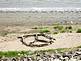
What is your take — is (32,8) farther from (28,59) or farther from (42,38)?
(28,59)

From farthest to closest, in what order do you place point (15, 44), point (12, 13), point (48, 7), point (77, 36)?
point (48, 7)
point (12, 13)
point (77, 36)
point (15, 44)

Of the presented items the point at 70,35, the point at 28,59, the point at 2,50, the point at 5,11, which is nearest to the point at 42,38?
the point at 70,35

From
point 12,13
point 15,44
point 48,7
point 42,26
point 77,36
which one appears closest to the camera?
point 15,44

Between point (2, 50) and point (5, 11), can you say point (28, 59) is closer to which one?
point (2, 50)

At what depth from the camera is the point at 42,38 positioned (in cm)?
1919

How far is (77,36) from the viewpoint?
63.9ft

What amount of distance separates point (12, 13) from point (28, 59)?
413 inches

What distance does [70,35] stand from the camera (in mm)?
19641

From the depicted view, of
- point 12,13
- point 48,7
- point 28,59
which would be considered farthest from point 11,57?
point 48,7

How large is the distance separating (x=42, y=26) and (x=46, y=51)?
5.59 meters

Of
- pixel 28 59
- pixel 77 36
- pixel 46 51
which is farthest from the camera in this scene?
pixel 77 36

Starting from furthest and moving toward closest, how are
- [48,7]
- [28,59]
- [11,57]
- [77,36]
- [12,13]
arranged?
[48,7] → [12,13] → [77,36] → [11,57] → [28,59]

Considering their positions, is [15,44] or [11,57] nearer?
[11,57]

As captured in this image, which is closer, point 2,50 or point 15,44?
point 2,50
